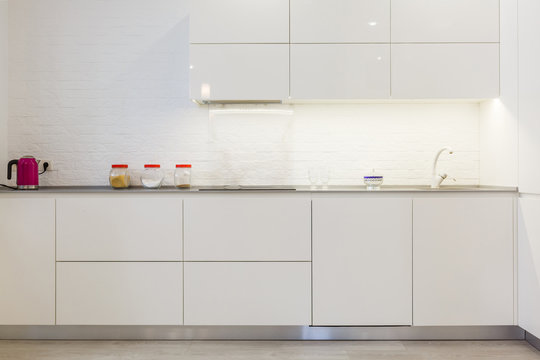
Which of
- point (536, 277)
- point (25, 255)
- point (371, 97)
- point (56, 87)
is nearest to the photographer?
point (536, 277)

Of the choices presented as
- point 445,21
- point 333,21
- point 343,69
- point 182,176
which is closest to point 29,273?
point 182,176

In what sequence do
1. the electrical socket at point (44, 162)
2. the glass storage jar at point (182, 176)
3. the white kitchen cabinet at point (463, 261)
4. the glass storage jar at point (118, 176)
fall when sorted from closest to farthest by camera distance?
the white kitchen cabinet at point (463, 261)
the glass storage jar at point (118, 176)
the glass storage jar at point (182, 176)
the electrical socket at point (44, 162)

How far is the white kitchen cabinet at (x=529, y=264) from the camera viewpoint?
7.61ft

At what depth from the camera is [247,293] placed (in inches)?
97.3

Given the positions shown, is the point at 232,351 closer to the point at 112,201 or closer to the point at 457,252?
the point at 112,201

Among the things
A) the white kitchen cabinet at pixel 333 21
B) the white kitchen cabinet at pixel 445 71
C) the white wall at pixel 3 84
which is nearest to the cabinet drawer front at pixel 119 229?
the white wall at pixel 3 84

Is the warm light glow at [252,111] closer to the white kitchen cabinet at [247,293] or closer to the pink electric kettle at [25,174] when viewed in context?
the white kitchen cabinet at [247,293]

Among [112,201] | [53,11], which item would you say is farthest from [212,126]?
[53,11]

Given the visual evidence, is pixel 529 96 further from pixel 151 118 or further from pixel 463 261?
pixel 151 118

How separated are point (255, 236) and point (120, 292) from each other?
2.93 ft

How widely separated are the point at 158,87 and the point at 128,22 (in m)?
0.54

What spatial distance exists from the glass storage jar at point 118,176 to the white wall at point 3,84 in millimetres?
877

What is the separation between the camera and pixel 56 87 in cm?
309

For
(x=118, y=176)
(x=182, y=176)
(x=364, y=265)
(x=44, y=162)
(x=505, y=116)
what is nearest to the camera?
(x=364, y=265)
